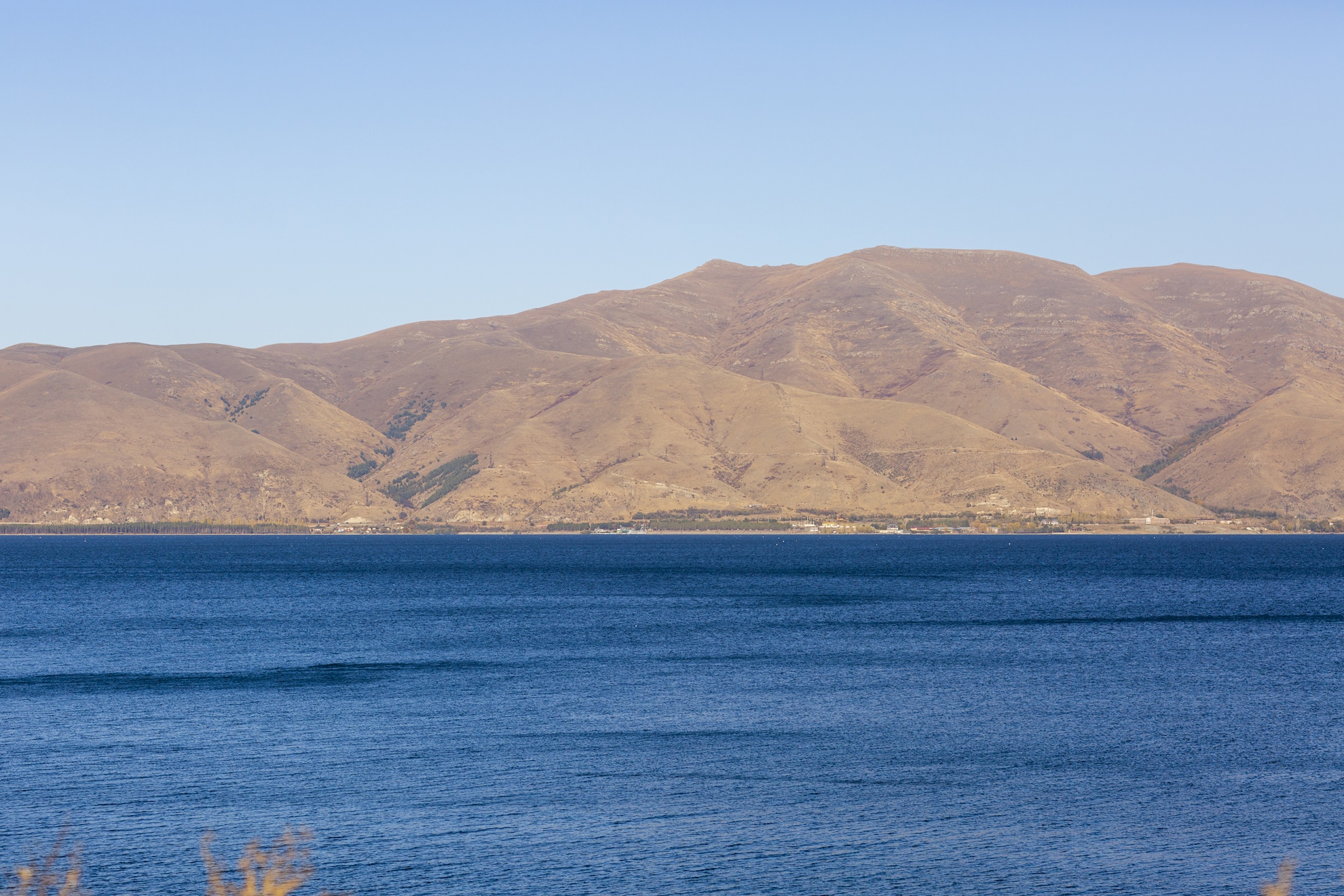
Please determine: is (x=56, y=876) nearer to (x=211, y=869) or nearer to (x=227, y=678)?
(x=211, y=869)

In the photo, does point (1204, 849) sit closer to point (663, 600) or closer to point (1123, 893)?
point (1123, 893)

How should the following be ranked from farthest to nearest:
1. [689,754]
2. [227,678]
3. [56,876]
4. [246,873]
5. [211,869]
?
[227,678] → [689,754] → [56,876] → [246,873] → [211,869]

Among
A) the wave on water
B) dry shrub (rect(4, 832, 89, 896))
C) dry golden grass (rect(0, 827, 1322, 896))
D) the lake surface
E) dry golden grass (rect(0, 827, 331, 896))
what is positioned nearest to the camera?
dry golden grass (rect(0, 827, 1322, 896))

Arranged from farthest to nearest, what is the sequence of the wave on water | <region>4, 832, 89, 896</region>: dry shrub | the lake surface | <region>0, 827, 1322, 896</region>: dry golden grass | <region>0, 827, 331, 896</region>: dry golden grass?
1. the wave on water
2. the lake surface
3. <region>4, 832, 89, 896</region>: dry shrub
4. <region>0, 827, 331, 896</region>: dry golden grass
5. <region>0, 827, 1322, 896</region>: dry golden grass

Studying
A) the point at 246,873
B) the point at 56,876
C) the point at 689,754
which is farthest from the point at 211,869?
the point at 689,754

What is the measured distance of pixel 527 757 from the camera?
53375 millimetres

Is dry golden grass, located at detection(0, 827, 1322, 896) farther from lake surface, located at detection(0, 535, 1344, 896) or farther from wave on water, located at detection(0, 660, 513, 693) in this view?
wave on water, located at detection(0, 660, 513, 693)

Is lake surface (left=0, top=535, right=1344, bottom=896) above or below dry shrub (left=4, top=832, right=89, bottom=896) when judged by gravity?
below

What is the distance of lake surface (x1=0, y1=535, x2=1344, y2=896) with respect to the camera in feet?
130

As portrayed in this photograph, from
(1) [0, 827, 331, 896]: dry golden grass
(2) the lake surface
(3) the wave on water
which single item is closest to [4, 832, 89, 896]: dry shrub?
(1) [0, 827, 331, 896]: dry golden grass

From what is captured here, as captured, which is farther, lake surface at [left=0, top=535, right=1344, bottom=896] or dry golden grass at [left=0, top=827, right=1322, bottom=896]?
lake surface at [left=0, top=535, right=1344, bottom=896]

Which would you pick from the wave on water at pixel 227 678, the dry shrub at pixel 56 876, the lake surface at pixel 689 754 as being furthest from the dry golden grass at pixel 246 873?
the wave on water at pixel 227 678

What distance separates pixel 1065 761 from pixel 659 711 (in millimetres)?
20719

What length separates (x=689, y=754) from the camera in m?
54.1
